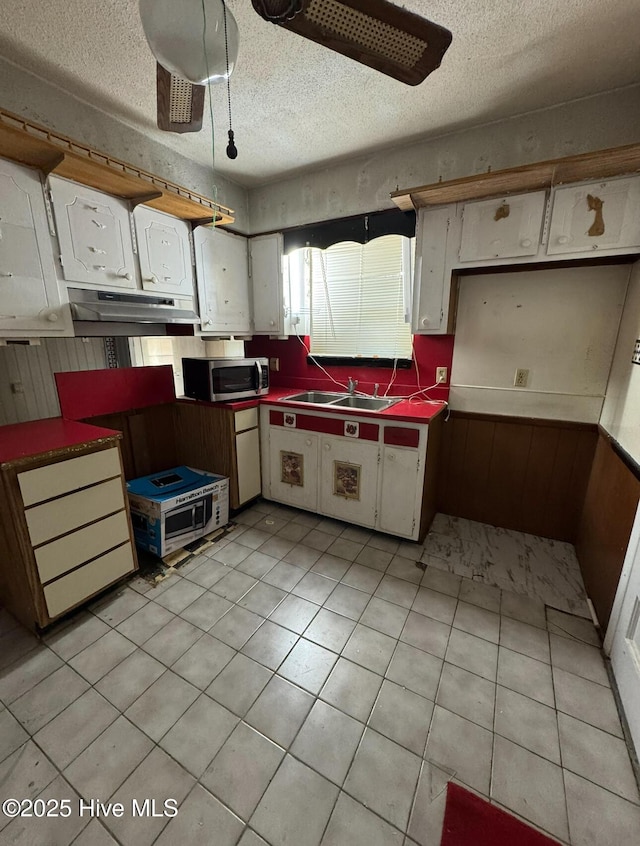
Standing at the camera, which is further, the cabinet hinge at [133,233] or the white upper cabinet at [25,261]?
the cabinet hinge at [133,233]

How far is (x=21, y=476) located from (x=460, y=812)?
80.6 inches

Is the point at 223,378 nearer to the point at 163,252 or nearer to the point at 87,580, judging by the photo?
the point at 163,252

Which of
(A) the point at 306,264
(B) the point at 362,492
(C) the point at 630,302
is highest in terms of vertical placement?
(A) the point at 306,264

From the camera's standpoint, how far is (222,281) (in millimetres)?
2812

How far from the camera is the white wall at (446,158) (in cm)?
189

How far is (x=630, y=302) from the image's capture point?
1997 mm

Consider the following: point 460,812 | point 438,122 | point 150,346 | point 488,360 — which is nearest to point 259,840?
point 460,812

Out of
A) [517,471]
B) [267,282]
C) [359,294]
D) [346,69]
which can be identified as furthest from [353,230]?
[517,471]

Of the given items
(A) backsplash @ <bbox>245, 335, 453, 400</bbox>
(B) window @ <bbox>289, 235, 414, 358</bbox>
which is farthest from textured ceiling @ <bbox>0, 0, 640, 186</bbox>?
(A) backsplash @ <bbox>245, 335, 453, 400</bbox>

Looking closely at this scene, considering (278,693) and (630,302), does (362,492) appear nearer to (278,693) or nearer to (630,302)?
(278,693)

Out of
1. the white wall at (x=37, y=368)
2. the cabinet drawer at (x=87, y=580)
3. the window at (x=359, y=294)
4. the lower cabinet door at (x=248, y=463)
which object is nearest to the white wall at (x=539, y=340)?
the window at (x=359, y=294)

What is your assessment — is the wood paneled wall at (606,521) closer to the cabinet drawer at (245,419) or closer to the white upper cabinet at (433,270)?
the white upper cabinet at (433,270)

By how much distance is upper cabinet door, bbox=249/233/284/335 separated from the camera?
296cm

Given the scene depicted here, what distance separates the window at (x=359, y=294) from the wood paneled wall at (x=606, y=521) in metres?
1.45
